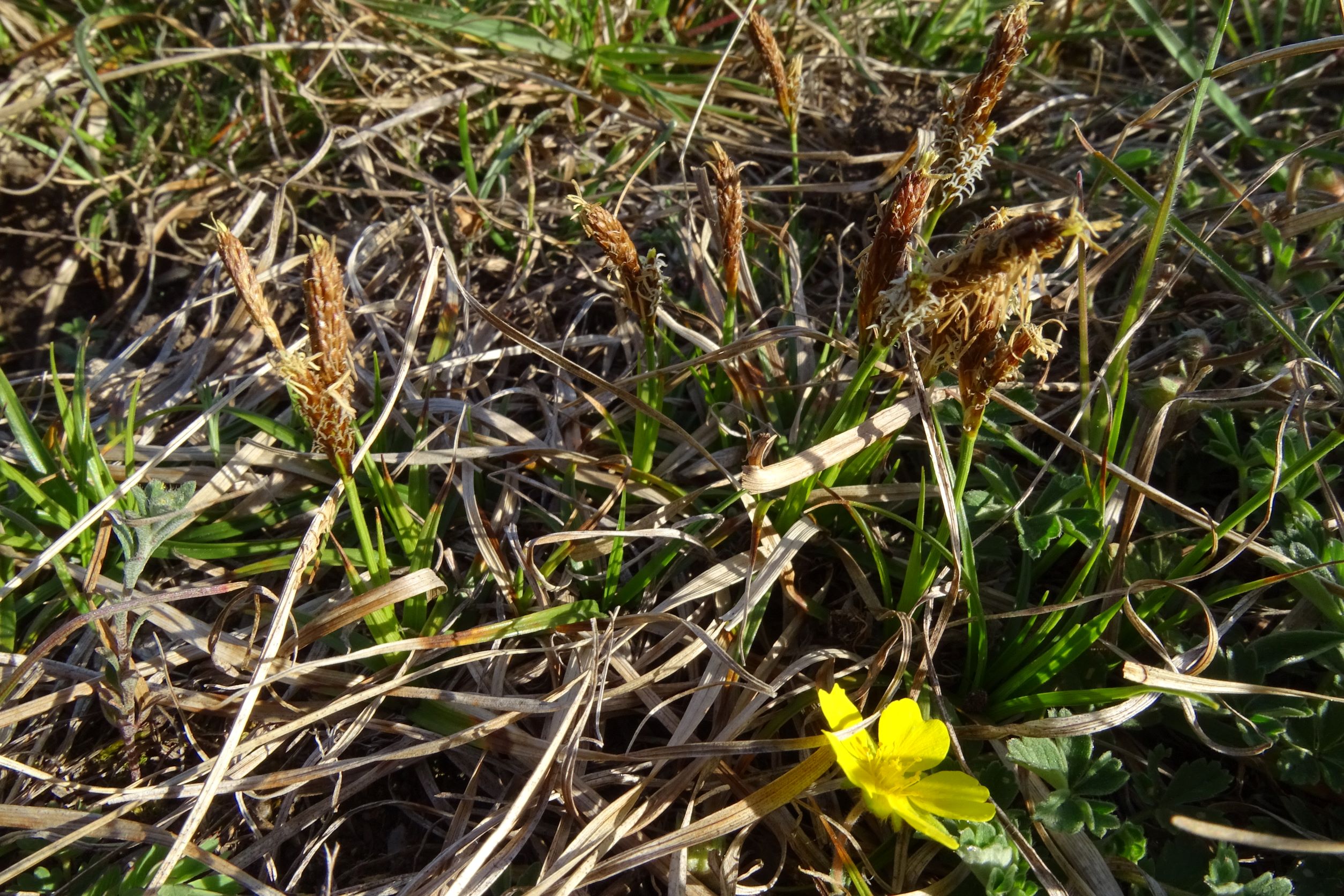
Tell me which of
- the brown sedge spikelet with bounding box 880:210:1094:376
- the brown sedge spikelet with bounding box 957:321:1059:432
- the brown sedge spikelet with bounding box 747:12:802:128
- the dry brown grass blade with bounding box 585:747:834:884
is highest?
the brown sedge spikelet with bounding box 747:12:802:128

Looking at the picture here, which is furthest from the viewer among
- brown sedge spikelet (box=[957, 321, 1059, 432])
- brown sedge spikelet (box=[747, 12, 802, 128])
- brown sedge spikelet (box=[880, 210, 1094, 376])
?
brown sedge spikelet (box=[747, 12, 802, 128])

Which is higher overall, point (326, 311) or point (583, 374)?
point (326, 311)

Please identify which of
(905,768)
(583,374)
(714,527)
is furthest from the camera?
(714,527)

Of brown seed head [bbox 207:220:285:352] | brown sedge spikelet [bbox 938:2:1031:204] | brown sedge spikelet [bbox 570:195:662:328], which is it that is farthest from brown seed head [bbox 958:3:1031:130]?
brown seed head [bbox 207:220:285:352]

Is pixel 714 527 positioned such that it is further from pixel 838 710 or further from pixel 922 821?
pixel 922 821

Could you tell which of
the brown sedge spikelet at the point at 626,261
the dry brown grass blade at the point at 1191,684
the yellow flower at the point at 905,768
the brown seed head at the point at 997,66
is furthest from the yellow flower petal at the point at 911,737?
the brown seed head at the point at 997,66

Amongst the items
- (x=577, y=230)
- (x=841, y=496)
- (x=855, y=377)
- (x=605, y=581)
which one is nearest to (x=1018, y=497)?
(x=841, y=496)

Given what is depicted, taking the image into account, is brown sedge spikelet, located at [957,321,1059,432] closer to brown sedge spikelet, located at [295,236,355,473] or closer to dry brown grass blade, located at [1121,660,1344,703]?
dry brown grass blade, located at [1121,660,1344,703]

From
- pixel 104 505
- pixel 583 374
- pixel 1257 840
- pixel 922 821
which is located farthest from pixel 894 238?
pixel 104 505

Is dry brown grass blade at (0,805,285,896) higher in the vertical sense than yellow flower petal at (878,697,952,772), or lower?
higher
